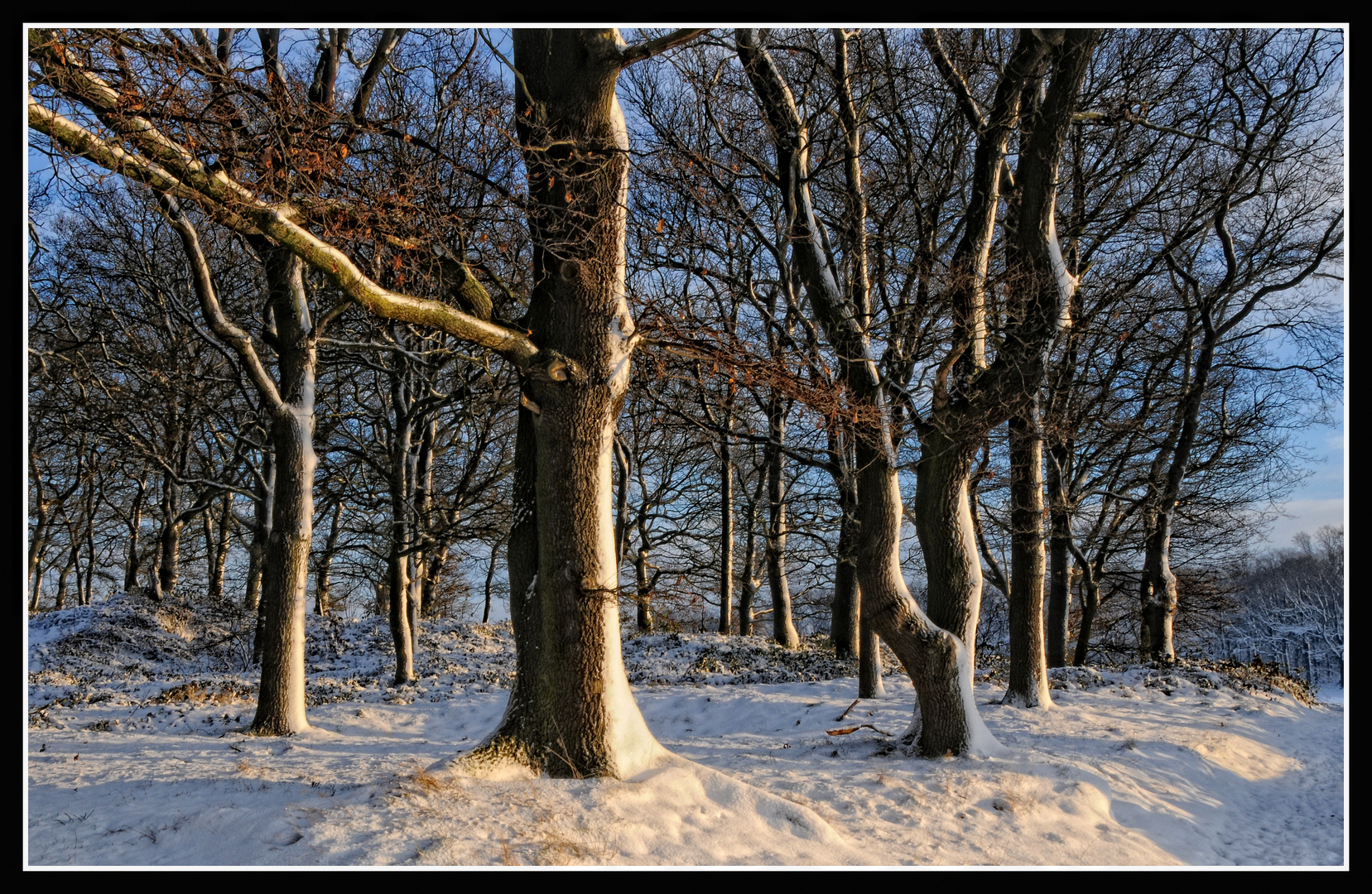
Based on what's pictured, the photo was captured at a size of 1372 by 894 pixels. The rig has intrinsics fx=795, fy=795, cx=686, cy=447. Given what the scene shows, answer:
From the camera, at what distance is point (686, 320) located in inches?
277

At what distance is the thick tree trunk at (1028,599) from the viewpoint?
1039 centimetres

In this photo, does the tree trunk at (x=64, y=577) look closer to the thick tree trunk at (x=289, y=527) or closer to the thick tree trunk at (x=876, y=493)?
the thick tree trunk at (x=289, y=527)

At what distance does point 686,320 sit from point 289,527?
18.3 ft

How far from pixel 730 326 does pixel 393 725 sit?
715 cm

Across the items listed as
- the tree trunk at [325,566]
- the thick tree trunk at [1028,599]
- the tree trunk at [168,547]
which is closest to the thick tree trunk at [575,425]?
the thick tree trunk at [1028,599]

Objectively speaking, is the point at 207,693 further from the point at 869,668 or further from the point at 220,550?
the point at 220,550

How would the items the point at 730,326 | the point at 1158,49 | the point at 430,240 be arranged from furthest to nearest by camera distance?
the point at 1158,49
the point at 730,326
the point at 430,240

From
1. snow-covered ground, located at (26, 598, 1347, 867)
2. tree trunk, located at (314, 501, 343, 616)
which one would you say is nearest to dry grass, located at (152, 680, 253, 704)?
snow-covered ground, located at (26, 598, 1347, 867)

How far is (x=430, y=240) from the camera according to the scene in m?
6.09

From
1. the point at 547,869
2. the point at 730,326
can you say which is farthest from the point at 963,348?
the point at 547,869

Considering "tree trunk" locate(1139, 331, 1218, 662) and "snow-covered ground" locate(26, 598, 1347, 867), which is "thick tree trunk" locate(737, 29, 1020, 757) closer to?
"snow-covered ground" locate(26, 598, 1347, 867)

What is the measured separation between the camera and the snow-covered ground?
490cm

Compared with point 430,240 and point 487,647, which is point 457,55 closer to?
point 430,240

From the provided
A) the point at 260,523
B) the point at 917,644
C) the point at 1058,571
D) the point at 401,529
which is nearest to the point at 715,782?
the point at 917,644
